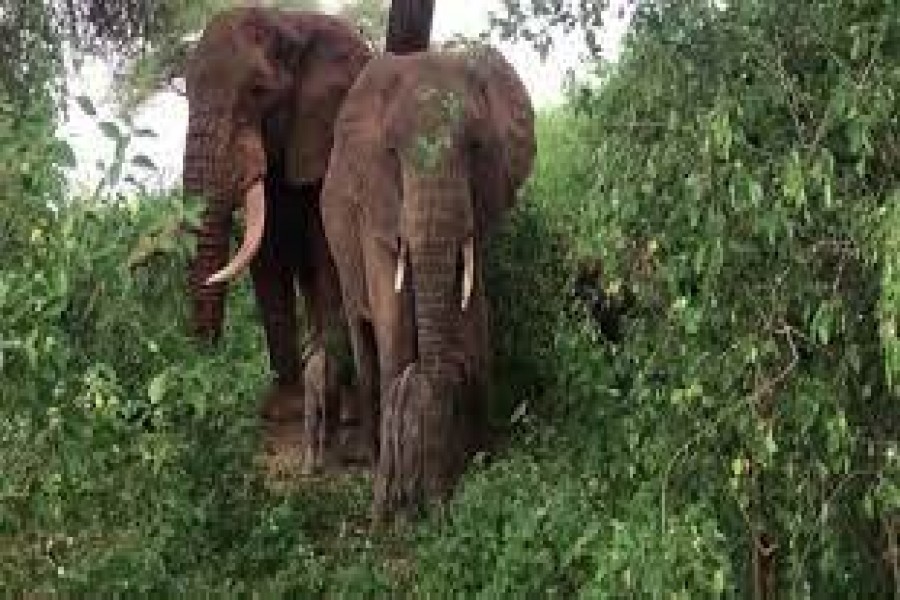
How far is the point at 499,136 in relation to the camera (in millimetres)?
9352

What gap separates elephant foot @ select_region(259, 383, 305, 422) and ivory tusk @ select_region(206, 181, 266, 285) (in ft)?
3.72

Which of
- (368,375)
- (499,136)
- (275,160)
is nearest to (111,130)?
(499,136)

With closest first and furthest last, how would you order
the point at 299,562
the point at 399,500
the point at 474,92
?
the point at 299,562, the point at 399,500, the point at 474,92

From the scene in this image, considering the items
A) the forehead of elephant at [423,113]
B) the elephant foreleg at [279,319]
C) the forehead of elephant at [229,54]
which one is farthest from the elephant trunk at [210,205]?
the forehead of elephant at [423,113]

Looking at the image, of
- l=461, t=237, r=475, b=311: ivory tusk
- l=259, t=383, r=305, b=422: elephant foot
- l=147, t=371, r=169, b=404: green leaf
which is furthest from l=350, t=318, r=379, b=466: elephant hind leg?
l=147, t=371, r=169, b=404: green leaf

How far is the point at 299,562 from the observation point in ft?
24.9

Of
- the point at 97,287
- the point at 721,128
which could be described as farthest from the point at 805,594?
the point at 97,287

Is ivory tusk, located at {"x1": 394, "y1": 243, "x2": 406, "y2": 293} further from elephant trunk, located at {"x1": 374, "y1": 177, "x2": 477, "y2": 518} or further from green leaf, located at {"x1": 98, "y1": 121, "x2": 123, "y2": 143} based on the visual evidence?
green leaf, located at {"x1": 98, "y1": 121, "x2": 123, "y2": 143}

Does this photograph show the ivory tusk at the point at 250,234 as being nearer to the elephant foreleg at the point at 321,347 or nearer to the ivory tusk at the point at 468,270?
the elephant foreleg at the point at 321,347

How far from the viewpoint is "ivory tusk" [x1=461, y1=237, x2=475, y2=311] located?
8.58 metres

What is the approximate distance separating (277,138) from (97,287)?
5.91 metres

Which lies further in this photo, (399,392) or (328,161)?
(328,161)

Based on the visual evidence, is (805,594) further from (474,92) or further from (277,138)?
(277,138)

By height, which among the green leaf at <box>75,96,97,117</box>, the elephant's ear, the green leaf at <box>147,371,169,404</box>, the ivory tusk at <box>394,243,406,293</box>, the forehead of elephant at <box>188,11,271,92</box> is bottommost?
the green leaf at <box>147,371,169,404</box>
